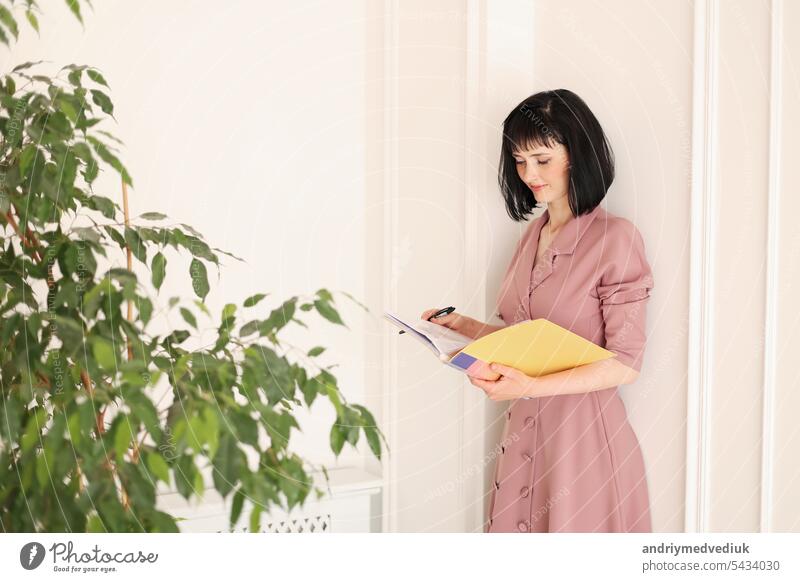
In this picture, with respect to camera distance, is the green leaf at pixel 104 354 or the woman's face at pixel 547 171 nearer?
the green leaf at pixel 104 354

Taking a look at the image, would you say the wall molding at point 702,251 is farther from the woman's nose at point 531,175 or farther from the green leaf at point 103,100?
the green leaf at point 103,100

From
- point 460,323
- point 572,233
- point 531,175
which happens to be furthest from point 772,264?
point 460,323

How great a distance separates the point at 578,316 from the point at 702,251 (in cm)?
24

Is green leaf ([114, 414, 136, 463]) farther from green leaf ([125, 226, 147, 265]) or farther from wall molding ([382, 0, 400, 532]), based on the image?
wall molding ([382, 0, 400, 532])

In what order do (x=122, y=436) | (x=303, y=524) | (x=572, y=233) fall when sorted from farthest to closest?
(x=303, y=524)
(x=572, y=233)
(x=122, y=436)

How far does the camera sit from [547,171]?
4.59 feet

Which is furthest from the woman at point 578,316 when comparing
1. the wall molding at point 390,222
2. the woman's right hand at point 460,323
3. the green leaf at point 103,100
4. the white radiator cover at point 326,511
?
the green leaf at point 103,100

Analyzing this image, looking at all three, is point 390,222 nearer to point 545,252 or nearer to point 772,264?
point 545,252

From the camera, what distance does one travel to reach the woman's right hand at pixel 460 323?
157cm

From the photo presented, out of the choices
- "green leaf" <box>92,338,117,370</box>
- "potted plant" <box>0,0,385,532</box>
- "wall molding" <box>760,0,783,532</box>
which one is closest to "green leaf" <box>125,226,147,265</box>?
"potted plant" <box>0,0,385,532</box>

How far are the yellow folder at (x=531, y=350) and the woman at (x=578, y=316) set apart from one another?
2 centimetres
